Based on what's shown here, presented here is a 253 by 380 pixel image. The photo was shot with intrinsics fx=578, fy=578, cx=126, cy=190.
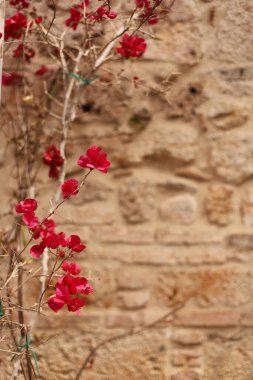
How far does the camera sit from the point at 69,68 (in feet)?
7.10

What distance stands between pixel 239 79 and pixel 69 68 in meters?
0.65

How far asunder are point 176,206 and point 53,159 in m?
0.51

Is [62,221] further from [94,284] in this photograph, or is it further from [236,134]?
[236,134]

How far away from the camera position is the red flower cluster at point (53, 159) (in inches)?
79.4

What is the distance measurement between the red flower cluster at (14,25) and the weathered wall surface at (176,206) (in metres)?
0.37

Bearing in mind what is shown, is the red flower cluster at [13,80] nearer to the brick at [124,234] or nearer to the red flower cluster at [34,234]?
the brick at [124,234]

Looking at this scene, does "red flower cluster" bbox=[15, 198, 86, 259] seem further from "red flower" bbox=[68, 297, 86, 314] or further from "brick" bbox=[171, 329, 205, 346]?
"brick" bbox=[171, 329, 205, 346]

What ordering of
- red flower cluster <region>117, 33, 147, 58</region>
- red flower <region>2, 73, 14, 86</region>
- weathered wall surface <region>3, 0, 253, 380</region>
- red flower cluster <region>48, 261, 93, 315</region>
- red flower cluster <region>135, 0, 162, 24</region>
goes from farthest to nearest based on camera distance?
weathered wall surface <region>3, 0, 253, 380</region>, red flower <region>2, 73, 14, 86</region>, red flower cluster <region>117, 33, 147, 58</region>, red flower cluster <region>135, 0, 162, 24</region>, red flower cluster <region>48, 261, 93, 315</region>

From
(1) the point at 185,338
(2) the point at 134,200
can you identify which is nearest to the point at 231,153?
(2) the point at 134,200

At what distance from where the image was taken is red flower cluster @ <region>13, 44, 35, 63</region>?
2.08m

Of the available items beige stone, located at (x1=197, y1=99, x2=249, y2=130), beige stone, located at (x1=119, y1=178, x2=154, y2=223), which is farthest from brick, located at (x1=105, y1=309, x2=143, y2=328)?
beige stone, located at (x1=197, y1=99, x2=249, y2=130)

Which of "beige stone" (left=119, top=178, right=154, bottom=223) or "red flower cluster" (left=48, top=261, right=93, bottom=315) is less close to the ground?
"beige stone" (left=119, top=178, right=154, bottom=223)

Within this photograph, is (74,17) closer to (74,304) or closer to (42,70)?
(42,70)

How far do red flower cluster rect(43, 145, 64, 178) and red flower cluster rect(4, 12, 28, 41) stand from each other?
406mm
